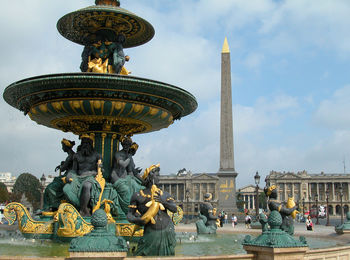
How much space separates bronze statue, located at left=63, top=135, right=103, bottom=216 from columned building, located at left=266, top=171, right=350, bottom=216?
388ft

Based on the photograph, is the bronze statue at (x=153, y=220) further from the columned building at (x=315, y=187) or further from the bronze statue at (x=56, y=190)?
the columned building at (x=315, y=187)

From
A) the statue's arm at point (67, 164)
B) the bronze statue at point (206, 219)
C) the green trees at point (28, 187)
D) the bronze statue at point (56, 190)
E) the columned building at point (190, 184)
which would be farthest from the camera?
the columned building at point (190, 184)

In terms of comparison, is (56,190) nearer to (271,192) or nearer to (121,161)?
(121,161)

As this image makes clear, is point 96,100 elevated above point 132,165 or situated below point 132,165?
above

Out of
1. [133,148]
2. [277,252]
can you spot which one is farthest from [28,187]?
[277,252]

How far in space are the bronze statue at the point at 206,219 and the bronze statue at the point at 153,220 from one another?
5.95 m

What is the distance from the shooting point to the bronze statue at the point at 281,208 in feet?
25.7

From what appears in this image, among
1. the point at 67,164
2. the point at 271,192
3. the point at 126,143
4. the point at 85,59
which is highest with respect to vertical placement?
the point at 85,59

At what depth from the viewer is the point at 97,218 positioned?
4.66 metres

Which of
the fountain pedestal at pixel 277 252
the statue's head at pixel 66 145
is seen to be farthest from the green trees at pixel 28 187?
the fountain pedestal at pixel 277 252

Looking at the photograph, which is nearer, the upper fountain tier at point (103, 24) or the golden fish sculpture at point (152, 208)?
the golden fish sculpture at point (152, 208)

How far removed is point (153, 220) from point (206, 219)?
6.70 meters

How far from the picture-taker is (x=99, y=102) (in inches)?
371

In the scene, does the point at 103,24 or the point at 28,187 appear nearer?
the point at 103,24
